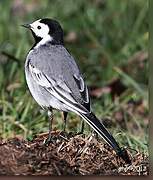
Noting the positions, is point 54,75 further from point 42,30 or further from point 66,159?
point 66,159

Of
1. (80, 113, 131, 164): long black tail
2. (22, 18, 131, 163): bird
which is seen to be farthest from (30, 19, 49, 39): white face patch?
(80, 113, 131, 164): long black tail

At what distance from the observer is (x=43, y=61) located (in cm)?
339

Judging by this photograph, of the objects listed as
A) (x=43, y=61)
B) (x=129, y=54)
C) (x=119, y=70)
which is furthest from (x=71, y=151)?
(x=129, y=54)

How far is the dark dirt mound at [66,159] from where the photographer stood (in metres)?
3.36

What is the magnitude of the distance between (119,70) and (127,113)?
9.5 inches

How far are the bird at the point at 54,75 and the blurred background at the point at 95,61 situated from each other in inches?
11.6

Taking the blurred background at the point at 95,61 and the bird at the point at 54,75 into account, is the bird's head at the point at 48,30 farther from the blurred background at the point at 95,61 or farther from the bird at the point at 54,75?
the blurred background at the point at 95,61

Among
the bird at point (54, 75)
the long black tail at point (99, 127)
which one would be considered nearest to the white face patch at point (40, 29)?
the bird at point (54, 75)

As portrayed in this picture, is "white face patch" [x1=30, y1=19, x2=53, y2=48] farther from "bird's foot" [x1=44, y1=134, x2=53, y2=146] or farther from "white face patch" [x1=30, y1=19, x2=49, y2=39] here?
"bird's foot" [x1=44, y1=134, x2=53, y2=146]

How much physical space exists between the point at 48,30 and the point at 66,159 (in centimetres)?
49

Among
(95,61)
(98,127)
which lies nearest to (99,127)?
(98,127)

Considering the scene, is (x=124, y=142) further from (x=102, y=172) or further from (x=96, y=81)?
(x=96, y=81)

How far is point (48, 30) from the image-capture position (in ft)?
11.0

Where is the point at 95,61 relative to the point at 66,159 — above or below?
above
